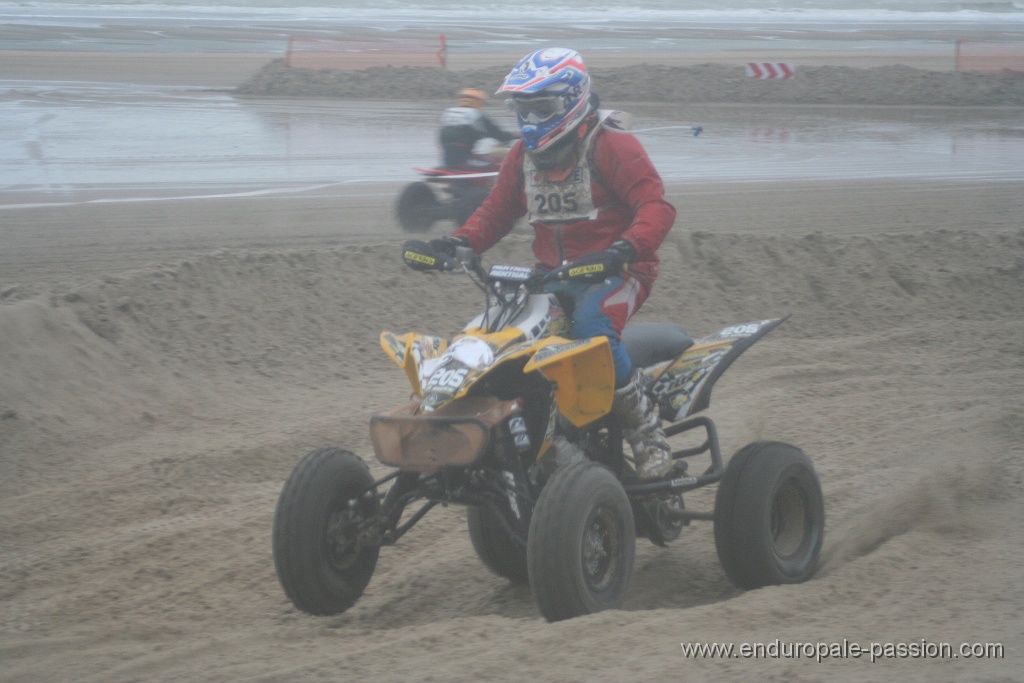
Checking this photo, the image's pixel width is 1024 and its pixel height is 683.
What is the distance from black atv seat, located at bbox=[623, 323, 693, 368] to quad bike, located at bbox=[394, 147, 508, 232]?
6335 mm

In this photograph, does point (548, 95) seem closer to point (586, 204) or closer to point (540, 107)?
point (540, 107)

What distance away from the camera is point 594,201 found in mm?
4723

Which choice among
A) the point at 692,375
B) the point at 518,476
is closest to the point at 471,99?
the point at 692,375

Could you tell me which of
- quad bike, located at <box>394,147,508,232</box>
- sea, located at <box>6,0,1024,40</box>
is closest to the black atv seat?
quad bike, located at <box>394,147,508,232</box>

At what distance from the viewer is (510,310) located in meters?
4.39

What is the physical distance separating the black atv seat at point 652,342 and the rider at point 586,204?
27 centimetres

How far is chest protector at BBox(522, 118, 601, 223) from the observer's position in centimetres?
466

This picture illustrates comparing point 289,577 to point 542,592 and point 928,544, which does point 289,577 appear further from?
point 928,544

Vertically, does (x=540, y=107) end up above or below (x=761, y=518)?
above

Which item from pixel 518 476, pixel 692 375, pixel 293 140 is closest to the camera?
pixel 518 476

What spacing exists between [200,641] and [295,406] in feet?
11.6

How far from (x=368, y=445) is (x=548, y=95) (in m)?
3.09

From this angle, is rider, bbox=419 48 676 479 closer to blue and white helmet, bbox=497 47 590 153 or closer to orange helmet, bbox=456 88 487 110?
blue and white helmet, bbox=497 47 590 153

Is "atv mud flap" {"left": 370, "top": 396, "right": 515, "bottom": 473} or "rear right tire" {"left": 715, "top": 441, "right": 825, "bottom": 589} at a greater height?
"atv mud flap" {"left": 370, "top": 396, "right": 515, "bottom": 473}
